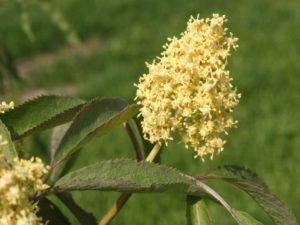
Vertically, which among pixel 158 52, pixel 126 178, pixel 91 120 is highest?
pixel 158 52

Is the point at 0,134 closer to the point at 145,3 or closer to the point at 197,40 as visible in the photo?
the point at 197,40

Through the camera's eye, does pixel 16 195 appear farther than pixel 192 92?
No

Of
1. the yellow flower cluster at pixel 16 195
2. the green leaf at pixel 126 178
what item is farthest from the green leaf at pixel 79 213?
the yellow flower cluster at pixel 16 195

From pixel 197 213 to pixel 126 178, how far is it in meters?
0.13

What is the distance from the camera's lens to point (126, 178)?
888 mm

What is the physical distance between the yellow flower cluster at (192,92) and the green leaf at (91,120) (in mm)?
44

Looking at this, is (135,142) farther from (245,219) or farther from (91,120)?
(245,219)

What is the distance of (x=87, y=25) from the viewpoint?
28.6 ft

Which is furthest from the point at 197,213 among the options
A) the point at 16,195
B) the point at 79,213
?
the point at 16,195

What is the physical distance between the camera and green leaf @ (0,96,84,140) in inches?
38.2

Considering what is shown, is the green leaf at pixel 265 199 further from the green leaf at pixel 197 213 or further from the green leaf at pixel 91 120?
the green leaf at pixel 91 120

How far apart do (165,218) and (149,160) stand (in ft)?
11.1

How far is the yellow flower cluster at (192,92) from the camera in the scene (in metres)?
0.92

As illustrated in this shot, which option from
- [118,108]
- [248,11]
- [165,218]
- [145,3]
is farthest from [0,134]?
[145,3]
